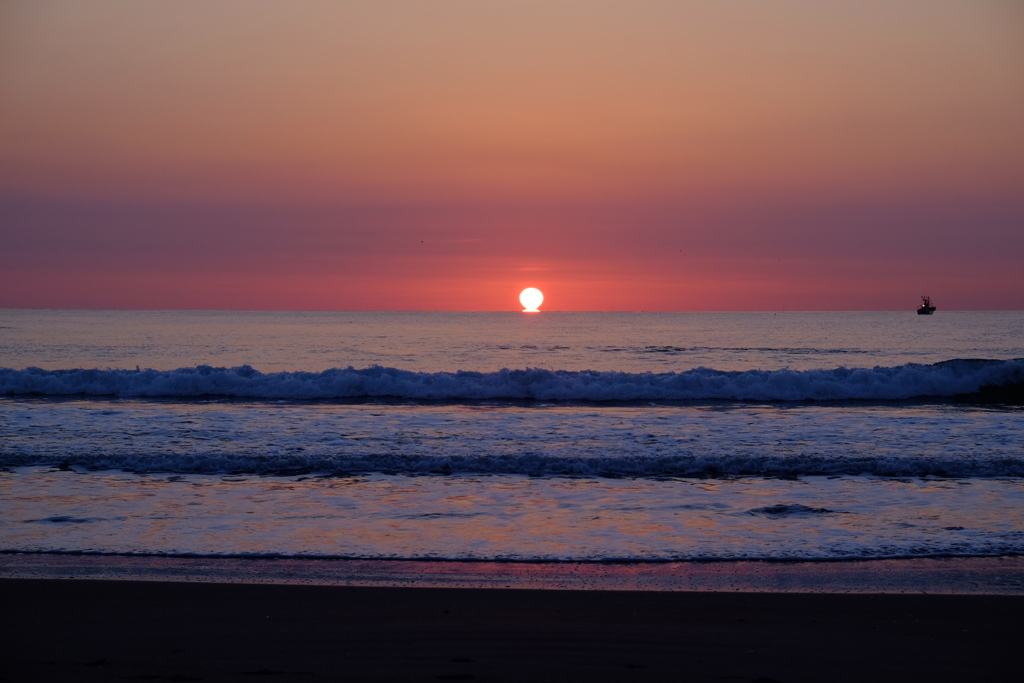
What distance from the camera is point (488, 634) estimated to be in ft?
16.7

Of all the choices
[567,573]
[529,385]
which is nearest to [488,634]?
[567,573]

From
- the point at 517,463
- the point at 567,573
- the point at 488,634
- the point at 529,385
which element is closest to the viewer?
the point at 488,634

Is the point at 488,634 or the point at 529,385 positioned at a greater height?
the point at 529,385

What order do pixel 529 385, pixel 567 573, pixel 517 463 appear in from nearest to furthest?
pixel 567 573, pixel 517 463, pixel 529 385

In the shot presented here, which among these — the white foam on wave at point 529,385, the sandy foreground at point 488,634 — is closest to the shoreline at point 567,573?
the sandy foreground at point 488,634

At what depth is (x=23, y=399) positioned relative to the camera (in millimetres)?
20250

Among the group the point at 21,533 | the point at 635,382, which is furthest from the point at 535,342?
the point at 21,533

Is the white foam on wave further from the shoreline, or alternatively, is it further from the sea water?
the shoreline

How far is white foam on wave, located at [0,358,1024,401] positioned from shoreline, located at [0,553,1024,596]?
14.7m

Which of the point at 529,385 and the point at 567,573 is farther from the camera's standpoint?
the point at 529,385

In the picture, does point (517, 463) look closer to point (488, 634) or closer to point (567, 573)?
point (567, 573)

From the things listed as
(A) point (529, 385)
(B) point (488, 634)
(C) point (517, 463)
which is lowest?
(B) point (488, 634)

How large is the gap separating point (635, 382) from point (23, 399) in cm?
1671

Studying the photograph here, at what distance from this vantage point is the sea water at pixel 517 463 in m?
7.25
